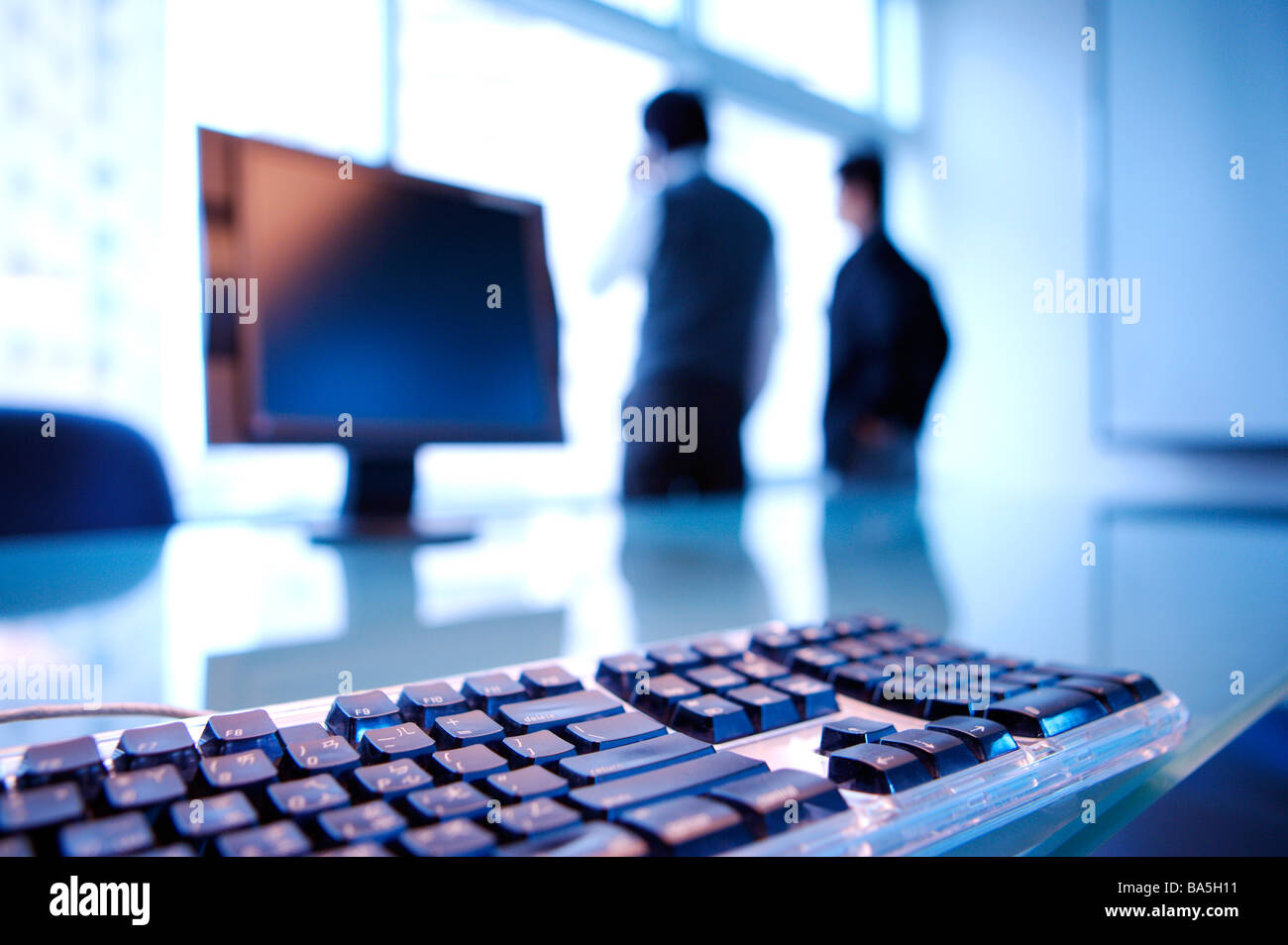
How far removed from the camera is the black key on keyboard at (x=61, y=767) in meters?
0.23

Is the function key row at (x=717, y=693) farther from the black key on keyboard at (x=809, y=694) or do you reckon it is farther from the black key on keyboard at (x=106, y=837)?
the black key on keyboard at (x=106, y=837)

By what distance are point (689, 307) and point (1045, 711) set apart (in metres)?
1.52

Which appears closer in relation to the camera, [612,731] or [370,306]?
[612,731]

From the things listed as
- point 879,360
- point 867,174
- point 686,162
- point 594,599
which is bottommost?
point 594,599

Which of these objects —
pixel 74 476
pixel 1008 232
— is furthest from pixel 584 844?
pixel 1008 232

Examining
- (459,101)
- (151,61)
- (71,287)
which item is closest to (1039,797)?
(71,287)

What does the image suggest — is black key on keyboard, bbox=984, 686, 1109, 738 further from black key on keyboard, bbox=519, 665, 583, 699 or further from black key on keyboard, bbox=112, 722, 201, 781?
black key on keyboard, bbox=112, 722, 201, 781

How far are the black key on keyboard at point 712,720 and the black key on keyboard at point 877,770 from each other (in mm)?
43

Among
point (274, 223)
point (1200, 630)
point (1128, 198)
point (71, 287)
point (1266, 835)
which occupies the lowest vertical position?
point (1266, 835)

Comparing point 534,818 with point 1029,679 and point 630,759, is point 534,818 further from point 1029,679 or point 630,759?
point 1029,679

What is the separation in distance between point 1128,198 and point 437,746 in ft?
10.8

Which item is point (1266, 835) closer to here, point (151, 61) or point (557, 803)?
point (557, 803)

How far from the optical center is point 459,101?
Answer: 2605 mm

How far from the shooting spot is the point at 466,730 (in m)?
0.29
